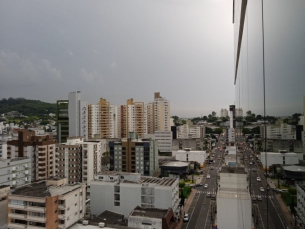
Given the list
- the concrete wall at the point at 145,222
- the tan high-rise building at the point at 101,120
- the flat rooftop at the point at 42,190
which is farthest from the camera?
the tan high-rise building at the point at 101,120

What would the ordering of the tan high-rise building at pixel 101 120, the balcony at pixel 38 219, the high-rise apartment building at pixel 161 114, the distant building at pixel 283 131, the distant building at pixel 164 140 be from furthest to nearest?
the high-rise apartment building at pixel 161 114 < the distant building at pixel 164 140 < the tan high-rise building at pixel 101 120 < the balcony at pixel 38 219 < the distant building at pixel 283 131

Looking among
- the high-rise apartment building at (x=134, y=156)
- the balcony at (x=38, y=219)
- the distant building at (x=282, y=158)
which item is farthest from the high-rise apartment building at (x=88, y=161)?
the distant building at (x=282, y=158)

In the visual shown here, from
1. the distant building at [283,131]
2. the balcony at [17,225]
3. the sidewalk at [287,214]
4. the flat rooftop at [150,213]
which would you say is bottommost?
the flat rooftop at [150,213]

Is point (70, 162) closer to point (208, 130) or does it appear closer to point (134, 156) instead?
point (134, 156)

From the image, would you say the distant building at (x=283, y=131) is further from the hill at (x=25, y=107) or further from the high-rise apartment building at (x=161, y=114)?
the hill at (x=25, y=107)

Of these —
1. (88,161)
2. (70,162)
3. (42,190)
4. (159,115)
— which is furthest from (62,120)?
(42,190)

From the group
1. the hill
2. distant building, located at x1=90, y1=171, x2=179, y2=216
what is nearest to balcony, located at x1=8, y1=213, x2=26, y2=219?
distant building, located at x1=90, y1=171, x2=179, y2=216

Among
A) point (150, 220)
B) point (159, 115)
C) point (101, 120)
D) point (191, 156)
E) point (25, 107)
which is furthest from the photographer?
point (25, 107)

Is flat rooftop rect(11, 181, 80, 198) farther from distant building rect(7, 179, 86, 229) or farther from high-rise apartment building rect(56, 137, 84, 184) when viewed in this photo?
high-rise apartment building rect(56, 137, 84, 184)
